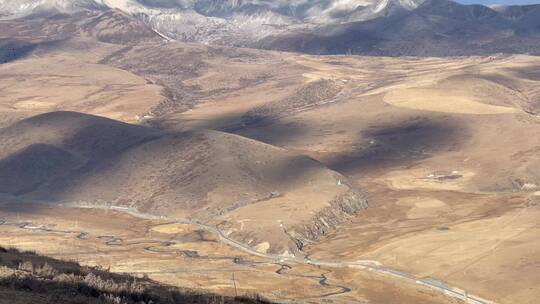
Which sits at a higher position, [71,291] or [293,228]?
[71,291]

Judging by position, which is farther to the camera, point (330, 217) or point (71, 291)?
point (330, 217)

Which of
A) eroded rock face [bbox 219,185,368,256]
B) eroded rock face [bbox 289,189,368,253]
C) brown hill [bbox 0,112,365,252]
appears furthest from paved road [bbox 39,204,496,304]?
eroded rock face [bbox 289,189,368,253]

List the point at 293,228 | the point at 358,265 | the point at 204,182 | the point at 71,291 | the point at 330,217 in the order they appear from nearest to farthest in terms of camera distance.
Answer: the point at 71,291 → the point at 358,265 → the point at 293,228 → the point at 330,217 → the point at 204,182

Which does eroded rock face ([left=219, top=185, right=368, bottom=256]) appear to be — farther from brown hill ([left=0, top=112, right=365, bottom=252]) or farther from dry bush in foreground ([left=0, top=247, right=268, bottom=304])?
dry bush in foreground ([left=0, top=247, right=268, bottom=304])

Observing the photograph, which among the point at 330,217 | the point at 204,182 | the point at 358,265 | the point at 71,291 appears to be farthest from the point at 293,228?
the point at 71,291

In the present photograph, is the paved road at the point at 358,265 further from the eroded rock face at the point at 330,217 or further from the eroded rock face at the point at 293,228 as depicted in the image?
the eroded rock face at the point at 330,217

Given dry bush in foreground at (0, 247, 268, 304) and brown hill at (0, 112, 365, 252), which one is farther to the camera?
brown hill at (0, 112, 365, 252)

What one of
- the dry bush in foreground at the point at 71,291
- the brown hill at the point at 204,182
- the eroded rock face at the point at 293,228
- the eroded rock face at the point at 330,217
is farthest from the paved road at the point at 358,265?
the dry bush in foreground at the point at 71,291

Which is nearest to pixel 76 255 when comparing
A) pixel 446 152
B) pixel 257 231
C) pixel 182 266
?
pixel 182 266

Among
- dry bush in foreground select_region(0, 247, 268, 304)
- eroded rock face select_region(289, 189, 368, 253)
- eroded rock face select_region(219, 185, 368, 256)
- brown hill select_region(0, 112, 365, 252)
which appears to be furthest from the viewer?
brown hill select_region(0, 112, 365, 252)

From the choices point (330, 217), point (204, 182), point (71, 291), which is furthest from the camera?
point (204, 182)

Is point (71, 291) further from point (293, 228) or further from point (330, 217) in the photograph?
point (330, 217)

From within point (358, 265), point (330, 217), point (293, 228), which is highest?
point (358, 265)
